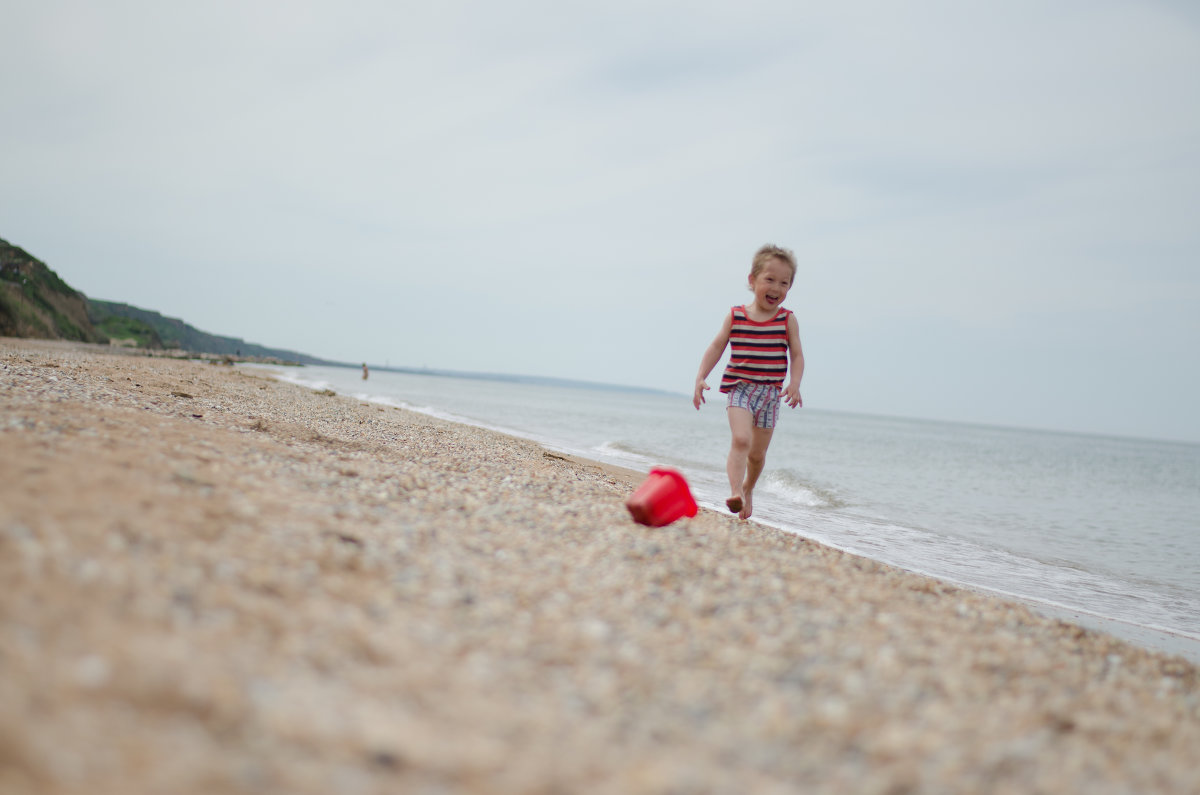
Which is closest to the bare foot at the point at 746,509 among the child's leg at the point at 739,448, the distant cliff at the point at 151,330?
the child's leg at the point at 739,448

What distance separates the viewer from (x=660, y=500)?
498 cm

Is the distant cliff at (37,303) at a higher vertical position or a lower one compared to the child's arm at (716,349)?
higher

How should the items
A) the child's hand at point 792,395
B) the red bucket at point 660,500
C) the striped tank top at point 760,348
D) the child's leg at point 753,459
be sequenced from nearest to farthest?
1. the red bucket at point 660,500
2. the child's hand at point 792,395
3. the striped tank top at point 760,348
4. the child's leg at point 753,459

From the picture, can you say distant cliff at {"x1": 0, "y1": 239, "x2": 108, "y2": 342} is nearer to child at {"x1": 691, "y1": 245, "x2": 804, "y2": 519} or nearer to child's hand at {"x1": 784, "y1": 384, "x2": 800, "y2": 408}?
child at {"x1": 691, "y1": 245, "x2": 804, "y2": 519}

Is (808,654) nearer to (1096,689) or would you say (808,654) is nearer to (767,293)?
(1096,689)

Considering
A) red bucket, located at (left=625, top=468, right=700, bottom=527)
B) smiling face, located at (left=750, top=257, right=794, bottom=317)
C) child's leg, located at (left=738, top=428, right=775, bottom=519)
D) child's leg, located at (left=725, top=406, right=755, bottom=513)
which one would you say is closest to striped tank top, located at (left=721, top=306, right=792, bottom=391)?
smiling face, located at (left=750, top=257, right=794, bottom=317)

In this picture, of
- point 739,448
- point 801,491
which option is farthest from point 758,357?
point 801,491

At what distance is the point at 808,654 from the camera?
279 centimetres

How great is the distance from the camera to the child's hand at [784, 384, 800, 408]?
6133mm

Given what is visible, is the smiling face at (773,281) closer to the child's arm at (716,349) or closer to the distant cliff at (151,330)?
the child's arm at (716,349)

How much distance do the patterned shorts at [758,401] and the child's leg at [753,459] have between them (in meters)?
0.11

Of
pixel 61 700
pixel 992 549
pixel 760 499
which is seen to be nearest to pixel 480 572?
pixel 61 700

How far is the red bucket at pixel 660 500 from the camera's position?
4.90 m

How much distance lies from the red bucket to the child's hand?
152 centimetres
